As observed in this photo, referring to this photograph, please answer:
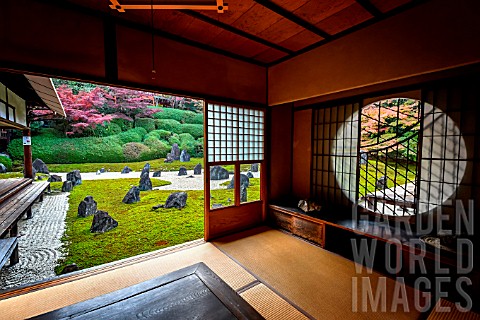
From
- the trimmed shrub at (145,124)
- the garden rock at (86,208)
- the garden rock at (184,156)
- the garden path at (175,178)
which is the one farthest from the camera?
the trimmed shrub at (145,124)

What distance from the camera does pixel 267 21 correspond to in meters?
2.51

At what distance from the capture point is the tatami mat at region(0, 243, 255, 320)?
199 cm

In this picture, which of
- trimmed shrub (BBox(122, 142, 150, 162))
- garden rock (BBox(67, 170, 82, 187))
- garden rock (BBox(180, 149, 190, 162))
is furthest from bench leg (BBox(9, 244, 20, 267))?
trimmed shrub (BBox(122, 142, 150, 162))

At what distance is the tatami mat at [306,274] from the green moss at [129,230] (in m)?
1.38

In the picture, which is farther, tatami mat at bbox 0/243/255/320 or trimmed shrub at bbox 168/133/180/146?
trimmed shrub at bbox 168/133/180/146

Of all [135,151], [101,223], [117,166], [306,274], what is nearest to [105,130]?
[135,151]

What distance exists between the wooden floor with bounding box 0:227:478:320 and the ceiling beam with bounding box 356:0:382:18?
2818 millimetres

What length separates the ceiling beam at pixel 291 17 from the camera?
87.0 inches

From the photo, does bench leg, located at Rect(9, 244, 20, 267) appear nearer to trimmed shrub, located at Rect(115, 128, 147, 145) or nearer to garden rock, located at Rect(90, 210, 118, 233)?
garden rock, located at Rect(90, 210, 118, 233)

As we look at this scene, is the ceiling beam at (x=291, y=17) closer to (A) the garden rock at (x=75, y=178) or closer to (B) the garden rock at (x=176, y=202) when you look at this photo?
(B) the garden rock at (x=176, y=202)

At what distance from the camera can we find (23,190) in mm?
6105

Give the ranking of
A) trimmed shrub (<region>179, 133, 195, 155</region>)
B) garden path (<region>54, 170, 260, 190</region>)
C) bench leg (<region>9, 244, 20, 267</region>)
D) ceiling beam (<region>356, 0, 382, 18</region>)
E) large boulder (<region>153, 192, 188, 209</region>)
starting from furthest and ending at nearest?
trimmed shrub (<region>179, 133, 195, 155</region>) → garden path (<region>54, 170, 260, 190</region>) → large boulder (<region>153, 192, 188, 209</region>) → bench leg (<region>9, 244, 20, 267</region>) → ceiling beam (<region>356, 0, 382, 18</region>)

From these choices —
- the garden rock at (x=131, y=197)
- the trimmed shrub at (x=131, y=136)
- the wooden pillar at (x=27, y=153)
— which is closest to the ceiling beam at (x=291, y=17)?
the garden rock at (x=131, y=197)

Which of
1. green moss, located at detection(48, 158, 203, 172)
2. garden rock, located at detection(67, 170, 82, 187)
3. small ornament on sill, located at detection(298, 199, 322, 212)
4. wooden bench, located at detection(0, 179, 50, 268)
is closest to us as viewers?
wooden bench, located at detection(0, 179, 50, 268)
